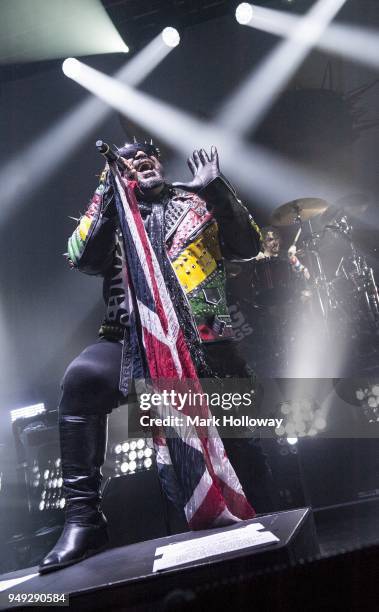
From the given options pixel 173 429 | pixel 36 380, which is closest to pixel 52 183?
pixel 36 380

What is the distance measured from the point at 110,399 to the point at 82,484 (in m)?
0.41

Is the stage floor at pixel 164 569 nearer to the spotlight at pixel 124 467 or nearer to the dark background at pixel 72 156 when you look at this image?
the spotlight at pixel 124 467

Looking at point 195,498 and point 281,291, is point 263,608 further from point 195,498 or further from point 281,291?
point 281,291

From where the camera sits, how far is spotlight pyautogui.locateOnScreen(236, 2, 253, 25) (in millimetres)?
6306

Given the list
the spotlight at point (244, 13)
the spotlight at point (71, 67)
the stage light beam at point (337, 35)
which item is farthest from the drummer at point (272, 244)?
the spotlight at point (71, 67)

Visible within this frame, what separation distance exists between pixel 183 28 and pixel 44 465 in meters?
6.20

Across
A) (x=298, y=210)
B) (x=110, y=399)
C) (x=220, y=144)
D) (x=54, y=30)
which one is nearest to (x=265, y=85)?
(x=220, y=144)

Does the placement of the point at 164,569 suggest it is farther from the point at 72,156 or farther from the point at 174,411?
the point at 72,156

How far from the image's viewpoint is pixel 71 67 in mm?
6402

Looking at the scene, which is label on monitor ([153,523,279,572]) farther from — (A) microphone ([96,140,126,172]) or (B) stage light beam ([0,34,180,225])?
(B) stage light beam ([0,34,180,225])

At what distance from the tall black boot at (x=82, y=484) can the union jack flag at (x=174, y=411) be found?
348 mm

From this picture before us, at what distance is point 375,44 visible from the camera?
6.57m

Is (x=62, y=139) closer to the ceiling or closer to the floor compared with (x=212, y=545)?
closer to the ceiling

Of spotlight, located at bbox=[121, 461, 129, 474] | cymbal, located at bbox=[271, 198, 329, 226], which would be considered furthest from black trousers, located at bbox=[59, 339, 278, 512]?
cymbal, located at bbox=[271, 198, 329, 226]
